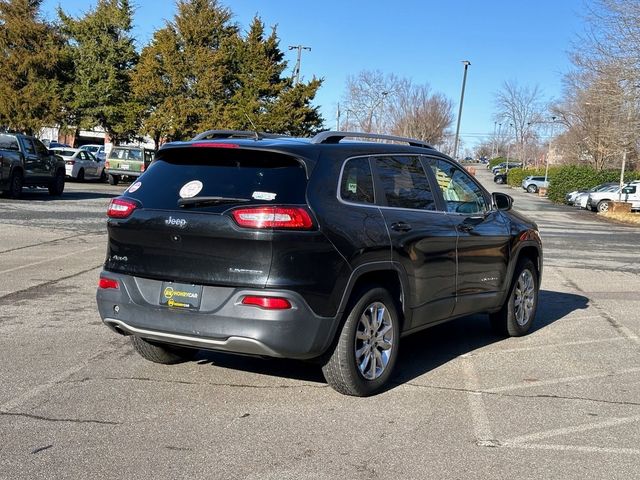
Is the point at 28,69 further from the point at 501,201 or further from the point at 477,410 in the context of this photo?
the point at 477,410

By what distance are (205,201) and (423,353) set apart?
9.47 ft

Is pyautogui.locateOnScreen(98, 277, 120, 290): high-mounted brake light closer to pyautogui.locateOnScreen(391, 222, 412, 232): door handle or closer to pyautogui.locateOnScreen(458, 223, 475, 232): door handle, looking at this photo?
pyautogui.locateOnScreen(391, 222, 412, 232): door handle

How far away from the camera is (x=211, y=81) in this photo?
41.8 m

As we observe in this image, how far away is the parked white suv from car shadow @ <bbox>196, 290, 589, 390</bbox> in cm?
2970

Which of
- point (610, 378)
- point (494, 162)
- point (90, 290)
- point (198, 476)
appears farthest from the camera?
point (494, 162)

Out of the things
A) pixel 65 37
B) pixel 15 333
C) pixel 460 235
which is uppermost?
pixel 65 37

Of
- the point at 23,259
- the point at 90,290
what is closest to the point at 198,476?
the point at 90,290

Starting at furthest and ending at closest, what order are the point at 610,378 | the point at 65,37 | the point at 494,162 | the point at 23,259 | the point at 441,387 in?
the point at 494,162 → the point at 65,37 → the point at 23,259 → the point at 610,378 → the point at 441,387

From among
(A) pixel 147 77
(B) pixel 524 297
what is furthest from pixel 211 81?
(B) pixel 524 297

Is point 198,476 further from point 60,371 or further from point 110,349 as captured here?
point 110,349

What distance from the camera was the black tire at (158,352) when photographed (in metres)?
6.01

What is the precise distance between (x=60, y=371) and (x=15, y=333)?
1.46 m

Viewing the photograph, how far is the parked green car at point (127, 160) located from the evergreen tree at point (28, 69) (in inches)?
288

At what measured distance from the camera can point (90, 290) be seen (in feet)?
31.1
